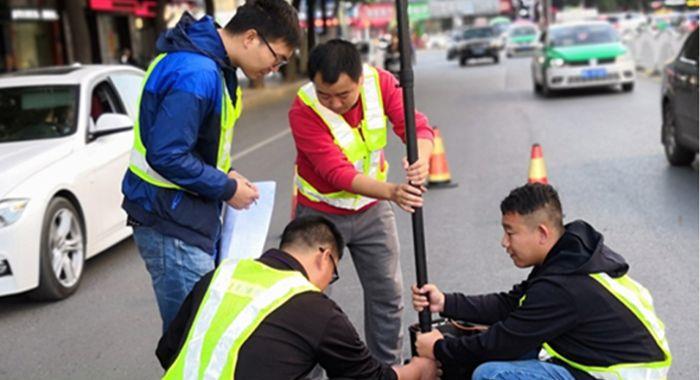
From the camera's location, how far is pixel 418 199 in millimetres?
3277

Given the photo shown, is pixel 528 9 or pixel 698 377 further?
pixel 528 9

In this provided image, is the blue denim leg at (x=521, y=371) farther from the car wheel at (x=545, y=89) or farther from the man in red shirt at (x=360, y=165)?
the car wheel at (x=545, y=89)

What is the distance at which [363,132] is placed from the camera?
388cm

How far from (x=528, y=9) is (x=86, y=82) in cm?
9474

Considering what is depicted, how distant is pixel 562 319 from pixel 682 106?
7.05 meters

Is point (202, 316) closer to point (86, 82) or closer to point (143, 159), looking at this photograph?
point (143, 159)

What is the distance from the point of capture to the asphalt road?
17.1ft

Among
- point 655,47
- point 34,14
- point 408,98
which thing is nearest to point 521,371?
point 408,98

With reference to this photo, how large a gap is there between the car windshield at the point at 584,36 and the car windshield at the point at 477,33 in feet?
68.4

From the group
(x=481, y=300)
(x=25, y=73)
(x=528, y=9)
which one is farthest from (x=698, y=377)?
(x=528, y=9)

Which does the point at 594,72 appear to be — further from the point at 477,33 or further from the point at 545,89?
the point at 477,33

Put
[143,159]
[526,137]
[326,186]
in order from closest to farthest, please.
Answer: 1. [143,159]
2. [326,186]
3. [526,137]

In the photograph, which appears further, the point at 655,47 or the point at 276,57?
the point at 655,47

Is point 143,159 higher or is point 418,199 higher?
point 143,159
